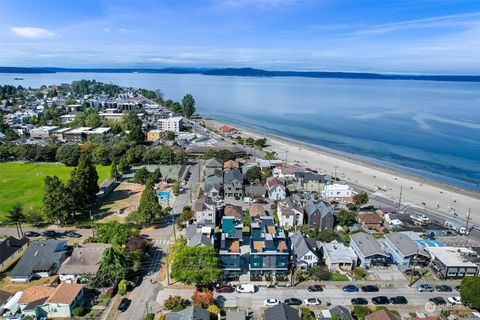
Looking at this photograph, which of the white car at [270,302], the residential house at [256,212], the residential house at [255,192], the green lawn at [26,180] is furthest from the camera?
the residential house at [255,192]

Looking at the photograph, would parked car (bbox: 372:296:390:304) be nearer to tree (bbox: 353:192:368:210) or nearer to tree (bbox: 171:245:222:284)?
tree (bbox: 171:245:222:284)

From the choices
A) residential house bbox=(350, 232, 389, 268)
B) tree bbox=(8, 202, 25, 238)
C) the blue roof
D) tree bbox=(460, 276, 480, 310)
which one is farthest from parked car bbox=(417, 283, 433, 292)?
tree bbox=(8, 202, 25, 238)

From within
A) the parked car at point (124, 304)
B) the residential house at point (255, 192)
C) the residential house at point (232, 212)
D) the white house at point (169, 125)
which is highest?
the white house at point (169, 125)

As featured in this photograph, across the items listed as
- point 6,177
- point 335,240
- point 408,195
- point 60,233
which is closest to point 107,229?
point 60,233

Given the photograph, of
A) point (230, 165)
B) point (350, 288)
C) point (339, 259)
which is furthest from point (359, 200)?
point (230, 165)

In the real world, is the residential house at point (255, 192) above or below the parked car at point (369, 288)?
above

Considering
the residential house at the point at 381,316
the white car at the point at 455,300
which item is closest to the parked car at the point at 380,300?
the residential house at the point at 381,316

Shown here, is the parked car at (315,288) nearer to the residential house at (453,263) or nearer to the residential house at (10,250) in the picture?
the residential house at (453,263)

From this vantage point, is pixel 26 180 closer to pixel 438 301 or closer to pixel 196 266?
pixel 196 266
